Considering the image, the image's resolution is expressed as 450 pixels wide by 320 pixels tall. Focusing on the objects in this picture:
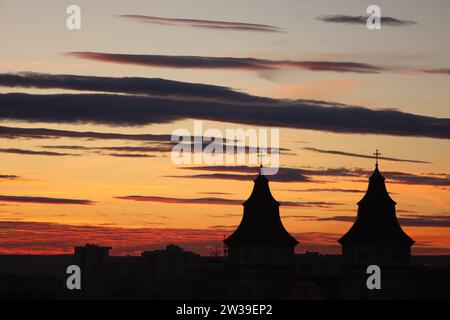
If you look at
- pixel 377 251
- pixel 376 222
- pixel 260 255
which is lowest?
pixel 260 255

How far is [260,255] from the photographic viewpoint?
573 feet

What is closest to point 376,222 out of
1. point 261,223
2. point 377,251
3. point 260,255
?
point 377,251

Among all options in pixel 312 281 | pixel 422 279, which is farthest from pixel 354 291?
pixel 422 279

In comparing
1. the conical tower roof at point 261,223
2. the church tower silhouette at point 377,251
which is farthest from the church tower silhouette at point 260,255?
the church tower silhouette at point 377,251

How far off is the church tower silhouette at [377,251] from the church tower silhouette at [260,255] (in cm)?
507

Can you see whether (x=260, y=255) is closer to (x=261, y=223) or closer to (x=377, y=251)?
(x=261, y=223)

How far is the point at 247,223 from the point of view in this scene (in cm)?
17550

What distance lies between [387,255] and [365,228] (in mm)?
3032

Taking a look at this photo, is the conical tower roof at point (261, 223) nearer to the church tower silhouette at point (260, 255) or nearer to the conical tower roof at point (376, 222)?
the church tower silhouette at point (260, 255)

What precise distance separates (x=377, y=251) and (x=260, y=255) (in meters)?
10.2

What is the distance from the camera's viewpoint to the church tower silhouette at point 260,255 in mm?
174000
